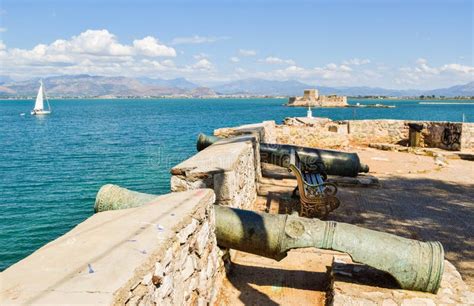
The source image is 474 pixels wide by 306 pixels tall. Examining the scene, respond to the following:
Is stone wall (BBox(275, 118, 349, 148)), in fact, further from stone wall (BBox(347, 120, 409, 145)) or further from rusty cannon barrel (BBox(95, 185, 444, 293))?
rusty cannon barrel (BBox(95, 185, 444, 293))

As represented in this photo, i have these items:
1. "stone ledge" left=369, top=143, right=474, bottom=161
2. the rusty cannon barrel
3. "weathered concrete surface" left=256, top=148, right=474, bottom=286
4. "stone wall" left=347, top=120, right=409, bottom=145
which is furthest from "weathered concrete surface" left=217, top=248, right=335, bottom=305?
"stone wall" left=347, top=120, right=409, bottom=145

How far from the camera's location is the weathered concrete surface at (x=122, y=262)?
2.17 metres

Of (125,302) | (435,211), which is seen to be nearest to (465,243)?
(435,211)

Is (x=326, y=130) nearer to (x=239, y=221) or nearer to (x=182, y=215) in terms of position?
(x=239, y=221)

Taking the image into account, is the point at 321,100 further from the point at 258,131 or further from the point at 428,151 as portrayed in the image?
the point at 258,131

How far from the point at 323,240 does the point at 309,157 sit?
5234 millimetres

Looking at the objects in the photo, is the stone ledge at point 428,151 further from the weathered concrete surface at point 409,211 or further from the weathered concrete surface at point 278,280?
the weathered concrete surface at point 278,280

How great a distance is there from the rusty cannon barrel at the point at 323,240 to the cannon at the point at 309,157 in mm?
4477

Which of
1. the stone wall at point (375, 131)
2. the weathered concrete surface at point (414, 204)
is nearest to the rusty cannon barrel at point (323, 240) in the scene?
the weathered concrete surface at point (414, 204)

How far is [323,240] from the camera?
403 cm

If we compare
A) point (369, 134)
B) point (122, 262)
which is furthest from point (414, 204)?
point (369, 134)

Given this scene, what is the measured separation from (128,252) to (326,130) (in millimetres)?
14703

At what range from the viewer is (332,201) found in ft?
22.8

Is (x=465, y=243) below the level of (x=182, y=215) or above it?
below
